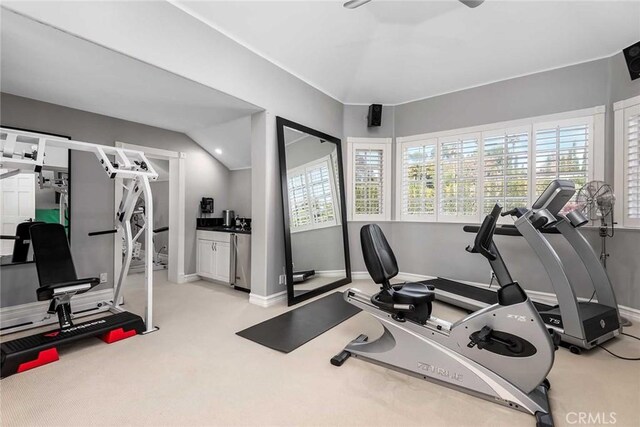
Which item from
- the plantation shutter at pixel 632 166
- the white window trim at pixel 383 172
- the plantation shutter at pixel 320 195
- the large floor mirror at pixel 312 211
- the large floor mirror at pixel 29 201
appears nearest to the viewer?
the large floor mirror at pixel 29 201

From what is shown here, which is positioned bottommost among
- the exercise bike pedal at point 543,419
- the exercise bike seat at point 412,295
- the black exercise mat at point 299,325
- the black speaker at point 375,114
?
the black exercise mat at point 299,325

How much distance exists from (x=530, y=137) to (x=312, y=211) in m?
3.08

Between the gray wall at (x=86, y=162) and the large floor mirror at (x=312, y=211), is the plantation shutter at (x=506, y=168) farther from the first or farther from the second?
the gray wall at (x=86, y=162)

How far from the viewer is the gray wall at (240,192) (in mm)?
5102

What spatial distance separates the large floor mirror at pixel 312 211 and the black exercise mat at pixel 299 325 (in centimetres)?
35

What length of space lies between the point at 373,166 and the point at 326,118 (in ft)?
3.75

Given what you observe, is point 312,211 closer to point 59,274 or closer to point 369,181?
point 369,181

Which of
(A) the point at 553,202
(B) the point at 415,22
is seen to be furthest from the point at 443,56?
(A) the point at 553,202

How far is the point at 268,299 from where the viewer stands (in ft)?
11.5

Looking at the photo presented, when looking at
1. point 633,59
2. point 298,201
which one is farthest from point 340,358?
point 633,59

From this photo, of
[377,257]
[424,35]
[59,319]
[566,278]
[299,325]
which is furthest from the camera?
[424,35]

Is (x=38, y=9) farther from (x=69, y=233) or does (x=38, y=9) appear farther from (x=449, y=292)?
(x=449, y=292)

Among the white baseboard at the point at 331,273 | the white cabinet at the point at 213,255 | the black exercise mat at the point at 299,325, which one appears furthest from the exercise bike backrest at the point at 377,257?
the white cabinet at the point at 213,255

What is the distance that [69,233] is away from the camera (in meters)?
3.37
